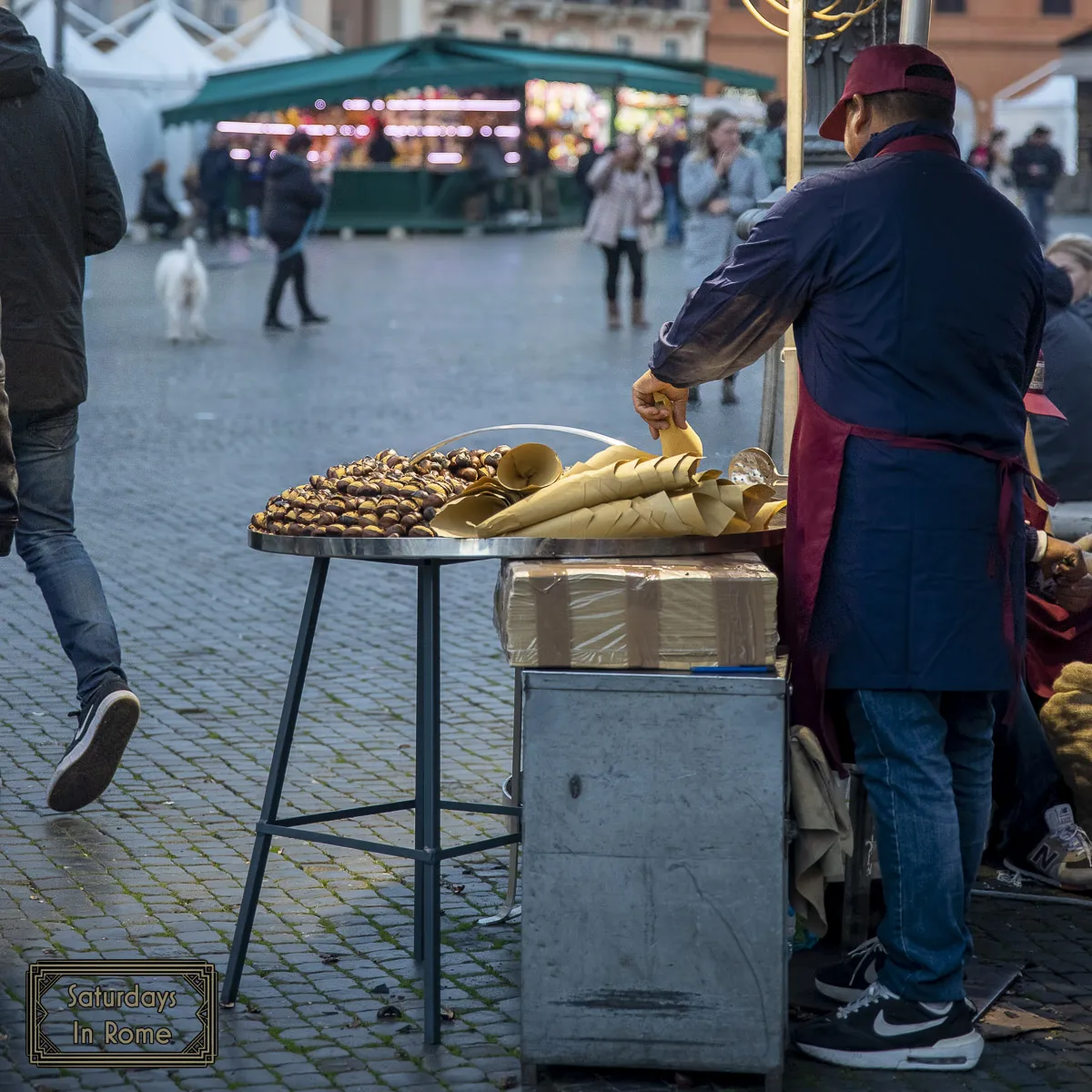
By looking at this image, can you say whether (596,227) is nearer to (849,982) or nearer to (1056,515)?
(1056,515)

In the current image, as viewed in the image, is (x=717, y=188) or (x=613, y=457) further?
(x=717, y=188)

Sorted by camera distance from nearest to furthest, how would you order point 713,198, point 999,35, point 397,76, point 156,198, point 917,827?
point 917,827 → point 713,198 → point 397,76 → point 156,198 → point 999,35

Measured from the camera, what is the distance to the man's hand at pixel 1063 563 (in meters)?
4.27

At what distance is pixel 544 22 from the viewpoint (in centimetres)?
6100

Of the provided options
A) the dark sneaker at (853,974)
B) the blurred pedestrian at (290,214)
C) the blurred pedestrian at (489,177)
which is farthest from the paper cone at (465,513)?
the blurred pedestrian at (489,177)

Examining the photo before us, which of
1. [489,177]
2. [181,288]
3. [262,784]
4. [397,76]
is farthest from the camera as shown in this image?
[489,177]

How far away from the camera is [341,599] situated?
7496mm

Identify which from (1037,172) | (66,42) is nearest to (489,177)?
(66,42)

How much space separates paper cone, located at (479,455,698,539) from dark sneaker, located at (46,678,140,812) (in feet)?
5.22

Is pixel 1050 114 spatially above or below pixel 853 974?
above

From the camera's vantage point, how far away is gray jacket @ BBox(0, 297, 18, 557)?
11.6 ft

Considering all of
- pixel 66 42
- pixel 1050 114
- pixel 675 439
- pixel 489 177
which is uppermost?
pixel 66 42

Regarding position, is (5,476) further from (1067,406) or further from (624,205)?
(624,205)

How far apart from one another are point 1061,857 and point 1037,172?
26971mm
